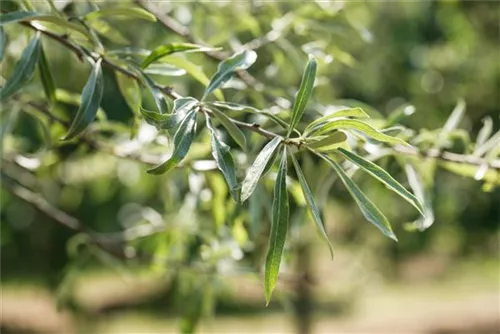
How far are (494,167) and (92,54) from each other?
765 millimetres

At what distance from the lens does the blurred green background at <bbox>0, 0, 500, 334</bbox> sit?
2.07 m

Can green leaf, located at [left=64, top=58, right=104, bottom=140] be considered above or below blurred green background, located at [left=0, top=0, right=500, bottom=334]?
below

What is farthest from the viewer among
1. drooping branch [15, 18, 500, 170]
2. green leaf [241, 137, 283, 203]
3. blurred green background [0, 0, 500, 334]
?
blurred green background [0, 0, 500, 334]

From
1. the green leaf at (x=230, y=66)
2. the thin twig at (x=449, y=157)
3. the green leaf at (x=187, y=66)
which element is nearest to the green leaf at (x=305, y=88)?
the green leaf at (x=230, y=66)

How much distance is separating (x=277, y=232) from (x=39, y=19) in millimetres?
519

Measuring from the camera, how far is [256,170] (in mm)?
961

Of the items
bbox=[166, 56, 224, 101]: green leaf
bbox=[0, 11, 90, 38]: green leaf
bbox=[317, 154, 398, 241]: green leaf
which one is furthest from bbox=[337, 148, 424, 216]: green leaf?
bbox=[0, 11, 90, 38]: green leaf

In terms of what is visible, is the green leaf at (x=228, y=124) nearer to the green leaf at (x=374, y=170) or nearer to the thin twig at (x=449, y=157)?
the green leaf at (x=374, y=170)

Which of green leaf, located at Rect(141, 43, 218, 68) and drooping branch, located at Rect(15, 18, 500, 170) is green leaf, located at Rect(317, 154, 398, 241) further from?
green leaf, located at Rect(141, 43, 218, 68)

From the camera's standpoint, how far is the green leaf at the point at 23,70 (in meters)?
1.24

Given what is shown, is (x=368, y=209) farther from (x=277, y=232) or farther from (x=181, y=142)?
(x=181, y=142)

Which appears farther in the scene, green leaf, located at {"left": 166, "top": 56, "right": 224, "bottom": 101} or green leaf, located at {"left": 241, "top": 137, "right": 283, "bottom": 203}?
green leaf, located at {"left": 166, "top": 56, "right": 224, "bottom": 101}

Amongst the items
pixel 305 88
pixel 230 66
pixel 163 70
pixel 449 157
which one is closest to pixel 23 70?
pixel 163 70

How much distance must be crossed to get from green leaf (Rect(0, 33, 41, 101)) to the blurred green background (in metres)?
0.16
